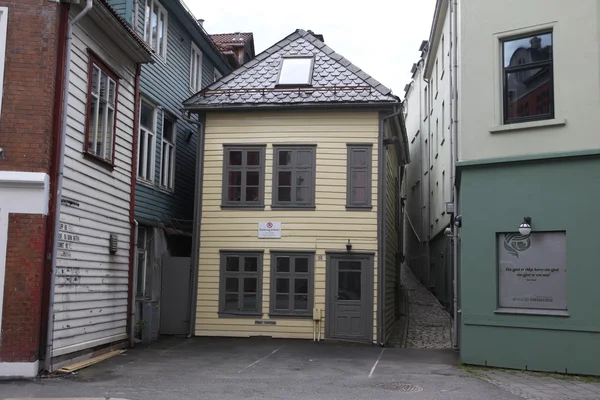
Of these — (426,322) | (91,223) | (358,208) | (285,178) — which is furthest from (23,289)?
(426,322)

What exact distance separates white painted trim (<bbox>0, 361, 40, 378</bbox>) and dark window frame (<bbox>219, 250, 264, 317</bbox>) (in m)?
6.94

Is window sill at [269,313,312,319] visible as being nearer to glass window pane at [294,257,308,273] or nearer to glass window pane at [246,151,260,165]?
glass window pane at [294,257,308,273]

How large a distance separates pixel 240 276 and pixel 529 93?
8.24 meters

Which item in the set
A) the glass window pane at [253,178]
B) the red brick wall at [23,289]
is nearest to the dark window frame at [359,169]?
the glass window pane at [253,178]

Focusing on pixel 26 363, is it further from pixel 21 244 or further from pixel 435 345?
pixel 435 345

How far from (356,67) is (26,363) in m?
11.1

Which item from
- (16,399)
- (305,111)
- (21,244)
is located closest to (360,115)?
(305,111)

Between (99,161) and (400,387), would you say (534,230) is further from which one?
(99,161)

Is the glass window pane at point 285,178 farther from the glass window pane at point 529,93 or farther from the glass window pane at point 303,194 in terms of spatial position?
the glass window pane at point 529,93

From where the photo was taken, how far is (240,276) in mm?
16641

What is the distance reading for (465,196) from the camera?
40.5ft

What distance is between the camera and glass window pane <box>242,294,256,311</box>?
54.3 feet

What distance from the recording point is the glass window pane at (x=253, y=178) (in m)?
16.9

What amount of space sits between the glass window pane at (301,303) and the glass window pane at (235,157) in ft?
12.2
